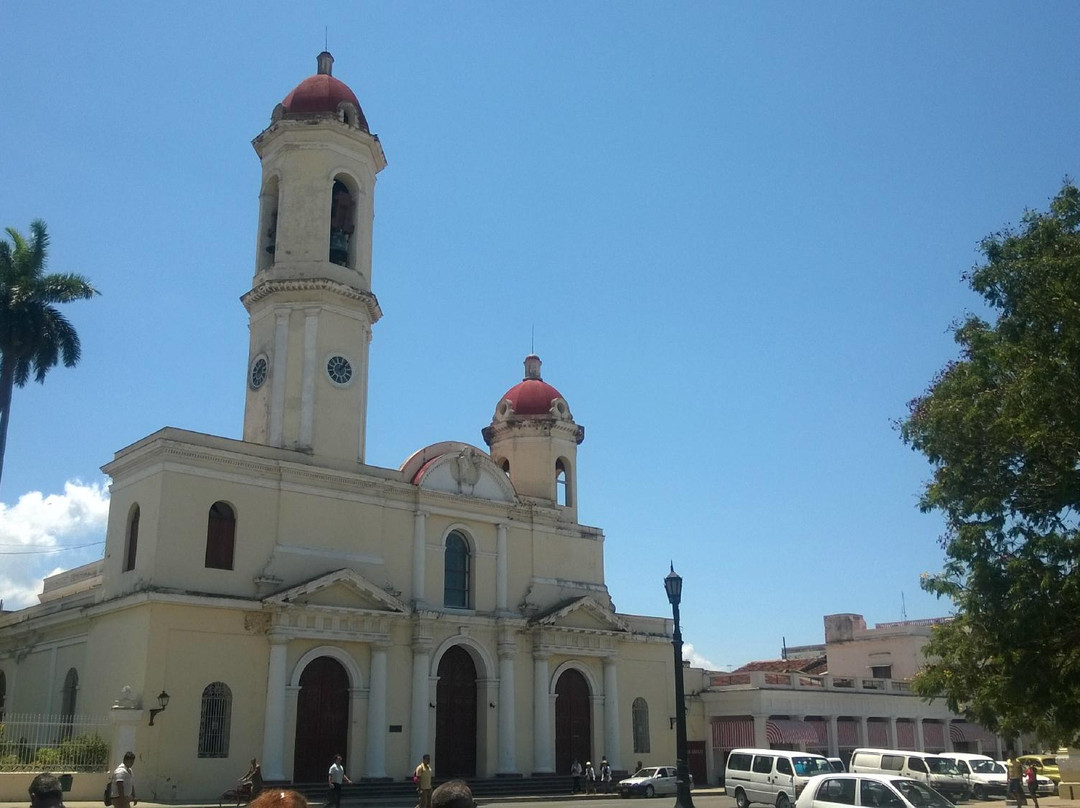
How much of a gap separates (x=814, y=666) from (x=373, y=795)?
39.2 m

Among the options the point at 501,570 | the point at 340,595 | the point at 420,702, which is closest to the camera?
the point at 340,595

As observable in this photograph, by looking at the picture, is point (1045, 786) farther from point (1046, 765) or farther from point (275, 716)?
point (275, 716)

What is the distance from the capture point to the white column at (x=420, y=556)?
3319 centimetres

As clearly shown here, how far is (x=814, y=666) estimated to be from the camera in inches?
2447

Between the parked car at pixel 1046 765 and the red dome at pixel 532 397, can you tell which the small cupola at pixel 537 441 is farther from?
the parked car at pixel 1046 765

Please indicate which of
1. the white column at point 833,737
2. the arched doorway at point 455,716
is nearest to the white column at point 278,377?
the arched doorway at point 455,716

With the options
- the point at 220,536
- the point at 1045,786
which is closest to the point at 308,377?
the point at 220,536

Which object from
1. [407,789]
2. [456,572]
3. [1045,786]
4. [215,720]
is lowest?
[1045,786]

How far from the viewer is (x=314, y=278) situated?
3312cm

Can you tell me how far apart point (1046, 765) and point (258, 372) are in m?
30.1

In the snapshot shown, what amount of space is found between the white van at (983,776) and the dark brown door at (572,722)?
11.6m

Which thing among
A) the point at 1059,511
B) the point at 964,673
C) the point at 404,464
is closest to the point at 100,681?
the point at 404,464

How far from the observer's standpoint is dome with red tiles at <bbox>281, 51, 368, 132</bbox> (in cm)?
3481

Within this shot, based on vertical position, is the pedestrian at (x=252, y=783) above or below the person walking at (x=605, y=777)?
above
